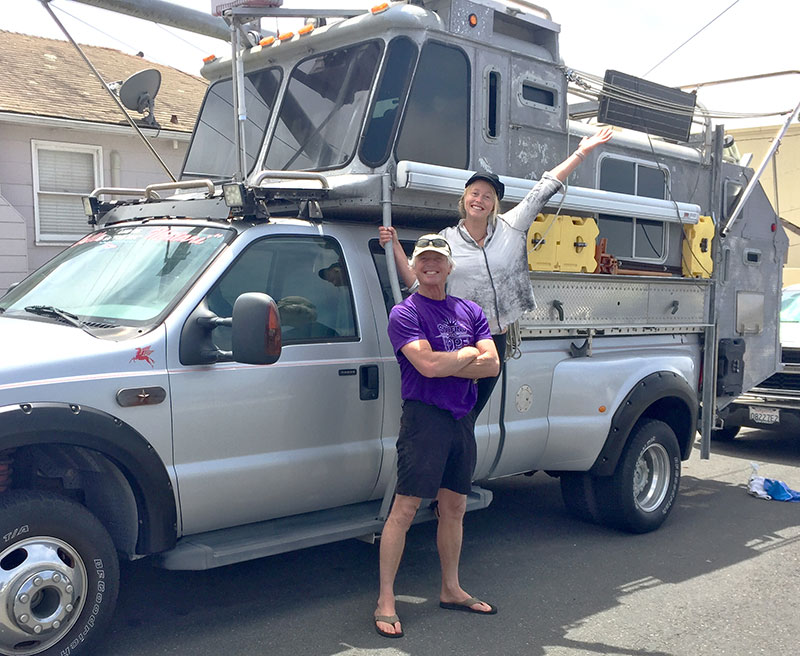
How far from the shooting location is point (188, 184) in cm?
474

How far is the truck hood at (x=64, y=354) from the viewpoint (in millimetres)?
3645

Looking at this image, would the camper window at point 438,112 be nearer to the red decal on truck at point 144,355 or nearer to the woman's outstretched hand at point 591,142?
the woman's outstretched hand at point 591,142

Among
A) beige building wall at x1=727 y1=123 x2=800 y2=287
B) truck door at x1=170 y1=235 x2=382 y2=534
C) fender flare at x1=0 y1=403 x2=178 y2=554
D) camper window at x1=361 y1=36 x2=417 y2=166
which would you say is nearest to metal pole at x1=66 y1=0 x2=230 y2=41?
camper window at x1=361 y1=36 x2=417 y2=166

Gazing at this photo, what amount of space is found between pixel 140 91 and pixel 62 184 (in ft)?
22.5

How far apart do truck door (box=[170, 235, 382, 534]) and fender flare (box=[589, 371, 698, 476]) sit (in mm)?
1870

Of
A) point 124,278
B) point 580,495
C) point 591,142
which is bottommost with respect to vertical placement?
point 580,495

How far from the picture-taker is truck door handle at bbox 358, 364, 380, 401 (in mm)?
4738

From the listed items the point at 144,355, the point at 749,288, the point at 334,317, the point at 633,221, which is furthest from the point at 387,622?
the point at 749,288

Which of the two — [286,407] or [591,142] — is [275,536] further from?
[591,142]

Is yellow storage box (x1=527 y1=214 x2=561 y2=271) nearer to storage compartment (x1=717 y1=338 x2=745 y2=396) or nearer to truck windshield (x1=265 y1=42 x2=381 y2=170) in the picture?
truck windshield (x1=265 y1=42 x2=381 y2=170)

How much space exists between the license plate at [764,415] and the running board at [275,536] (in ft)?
17.9

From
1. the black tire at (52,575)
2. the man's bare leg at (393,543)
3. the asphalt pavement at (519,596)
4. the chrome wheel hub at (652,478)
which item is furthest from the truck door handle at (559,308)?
the black tire at (52,575)

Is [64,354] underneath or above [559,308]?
underneath

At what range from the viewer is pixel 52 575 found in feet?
11.9
